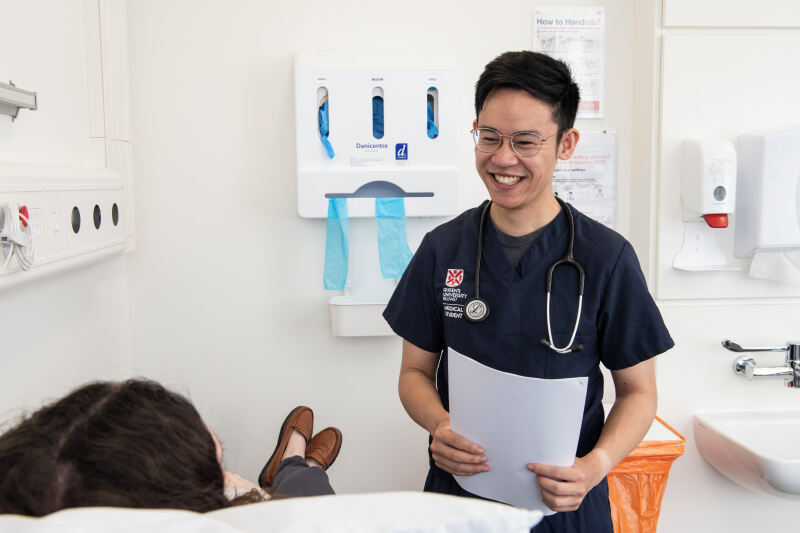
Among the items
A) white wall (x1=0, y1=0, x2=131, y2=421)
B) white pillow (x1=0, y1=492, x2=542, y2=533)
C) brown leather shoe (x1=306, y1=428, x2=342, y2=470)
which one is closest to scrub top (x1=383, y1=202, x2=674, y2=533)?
brown leather shoe (x1=306, y1=428, x2=342, y2=470)

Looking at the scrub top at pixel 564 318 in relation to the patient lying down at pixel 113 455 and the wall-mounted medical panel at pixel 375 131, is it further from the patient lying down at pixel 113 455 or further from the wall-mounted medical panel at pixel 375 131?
the patient lying down at pixel 113 455

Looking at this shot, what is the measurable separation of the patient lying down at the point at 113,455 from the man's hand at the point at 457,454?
1.69ft

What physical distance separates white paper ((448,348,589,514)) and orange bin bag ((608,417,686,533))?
0.68 metres

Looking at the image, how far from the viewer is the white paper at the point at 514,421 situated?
1.10m

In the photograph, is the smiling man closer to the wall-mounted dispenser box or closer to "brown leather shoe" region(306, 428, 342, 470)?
"brown leather shoe" region(306, 428, 342, 470)

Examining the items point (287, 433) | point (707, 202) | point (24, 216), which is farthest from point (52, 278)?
point (707, 202)

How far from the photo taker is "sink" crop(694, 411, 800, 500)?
66.2 inches

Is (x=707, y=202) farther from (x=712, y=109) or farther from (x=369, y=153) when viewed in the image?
(x=369, y=153)

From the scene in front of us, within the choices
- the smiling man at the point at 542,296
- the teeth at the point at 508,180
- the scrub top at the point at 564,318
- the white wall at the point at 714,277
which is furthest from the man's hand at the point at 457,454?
the white wall at the point at 714,277

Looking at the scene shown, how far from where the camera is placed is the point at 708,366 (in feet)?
6.46

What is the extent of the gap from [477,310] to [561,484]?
13.7 inches

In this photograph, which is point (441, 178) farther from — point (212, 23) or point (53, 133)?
point (53, 133)

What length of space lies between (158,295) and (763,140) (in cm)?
169

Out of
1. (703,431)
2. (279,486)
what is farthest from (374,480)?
(703,431)
